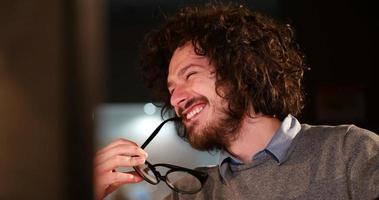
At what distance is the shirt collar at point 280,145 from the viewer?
1.35 metres

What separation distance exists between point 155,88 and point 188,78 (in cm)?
29

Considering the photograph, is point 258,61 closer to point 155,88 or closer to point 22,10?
point 155,88

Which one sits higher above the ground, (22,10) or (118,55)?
(22,10)

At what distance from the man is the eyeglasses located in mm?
25

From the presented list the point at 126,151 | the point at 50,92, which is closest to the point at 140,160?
the point at 126,151

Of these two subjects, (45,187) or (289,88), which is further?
(289,88)

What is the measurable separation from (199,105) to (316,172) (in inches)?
13.1

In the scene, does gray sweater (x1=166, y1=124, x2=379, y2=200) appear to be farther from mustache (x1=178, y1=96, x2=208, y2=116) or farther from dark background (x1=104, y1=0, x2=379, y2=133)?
dark background (x1=104, y1=0, x2=379, y2=133)

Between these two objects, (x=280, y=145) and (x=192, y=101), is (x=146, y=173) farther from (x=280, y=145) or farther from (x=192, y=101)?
(x=280, y=145)

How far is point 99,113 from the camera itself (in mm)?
349

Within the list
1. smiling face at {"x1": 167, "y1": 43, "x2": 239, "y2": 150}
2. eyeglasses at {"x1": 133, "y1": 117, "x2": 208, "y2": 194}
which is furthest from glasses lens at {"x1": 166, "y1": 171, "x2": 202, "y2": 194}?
smiling face at {"x1": 167, "y1": 43, "x2": 239, "y2": 150}

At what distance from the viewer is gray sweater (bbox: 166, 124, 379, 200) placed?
121 cm

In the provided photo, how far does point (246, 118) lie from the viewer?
4.76 ft

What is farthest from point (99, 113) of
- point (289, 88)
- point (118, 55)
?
point (118, 55)
